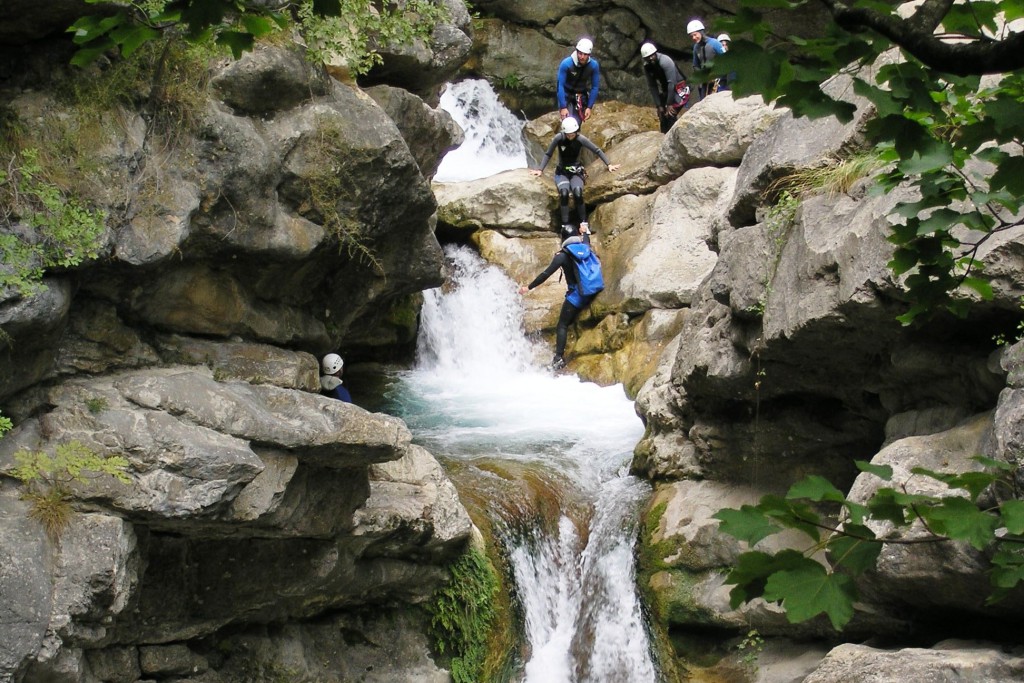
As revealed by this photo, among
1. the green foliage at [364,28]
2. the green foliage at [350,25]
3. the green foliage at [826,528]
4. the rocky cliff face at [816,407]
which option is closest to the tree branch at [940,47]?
the green foliage at [826,528]

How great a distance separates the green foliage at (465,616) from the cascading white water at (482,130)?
11798 mm

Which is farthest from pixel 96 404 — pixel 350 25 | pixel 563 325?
pixel 563 325

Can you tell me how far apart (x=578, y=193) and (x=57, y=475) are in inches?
435

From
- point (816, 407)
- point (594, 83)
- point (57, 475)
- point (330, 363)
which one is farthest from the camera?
point (594, 83)

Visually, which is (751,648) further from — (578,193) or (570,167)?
(570,167)

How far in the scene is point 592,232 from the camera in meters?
16.4

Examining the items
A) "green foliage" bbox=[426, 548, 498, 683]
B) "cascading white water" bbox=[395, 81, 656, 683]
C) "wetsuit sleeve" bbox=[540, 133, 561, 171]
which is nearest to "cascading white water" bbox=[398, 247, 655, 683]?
"cascading white water" bbox=[395, 81, 656, 683]

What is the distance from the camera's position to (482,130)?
2003cm

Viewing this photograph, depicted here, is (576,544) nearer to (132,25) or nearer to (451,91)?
(132,25)

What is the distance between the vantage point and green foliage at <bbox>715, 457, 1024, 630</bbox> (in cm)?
207

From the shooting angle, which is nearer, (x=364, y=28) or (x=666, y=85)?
(x=364, y=28)

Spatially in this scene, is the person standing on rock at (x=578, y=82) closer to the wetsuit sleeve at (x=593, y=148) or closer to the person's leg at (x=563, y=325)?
the wetsuit sleeve at (x=593, y=148)

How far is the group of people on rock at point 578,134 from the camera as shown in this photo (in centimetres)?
1466

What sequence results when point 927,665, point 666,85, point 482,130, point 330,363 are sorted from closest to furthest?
1. point 927,665
2. point 330,363
3. point 666,85
4. point 482,130
